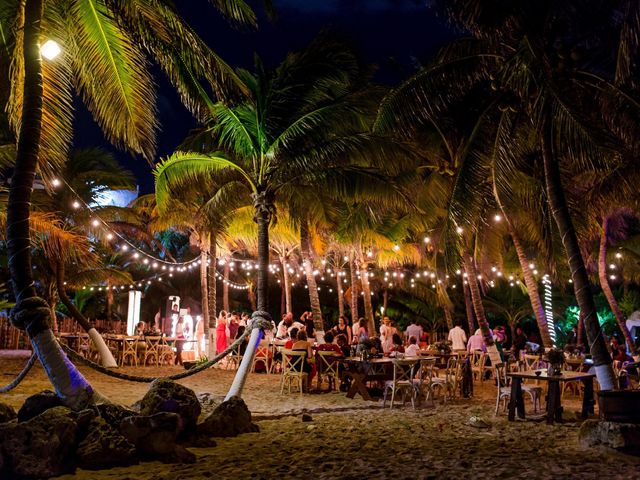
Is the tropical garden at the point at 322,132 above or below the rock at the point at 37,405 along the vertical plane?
above

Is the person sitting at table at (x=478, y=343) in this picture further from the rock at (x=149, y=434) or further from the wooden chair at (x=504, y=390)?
the rock at (x=149, y=434)

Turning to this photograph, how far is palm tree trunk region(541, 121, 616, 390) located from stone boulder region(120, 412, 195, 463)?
516 centimetres

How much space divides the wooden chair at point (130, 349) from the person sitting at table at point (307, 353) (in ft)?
23.1

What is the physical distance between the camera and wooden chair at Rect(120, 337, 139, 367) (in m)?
16.6

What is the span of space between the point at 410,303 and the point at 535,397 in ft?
77.8

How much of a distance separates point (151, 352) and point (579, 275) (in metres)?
13.7

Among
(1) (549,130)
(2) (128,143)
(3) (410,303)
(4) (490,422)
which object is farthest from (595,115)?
(3) (410,303)

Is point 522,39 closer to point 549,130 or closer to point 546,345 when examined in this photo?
point 549,130

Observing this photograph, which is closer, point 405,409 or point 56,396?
point 56,396

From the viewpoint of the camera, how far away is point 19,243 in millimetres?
6008

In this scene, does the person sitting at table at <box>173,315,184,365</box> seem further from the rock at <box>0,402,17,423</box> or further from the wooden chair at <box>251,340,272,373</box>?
the rock at <box>0,402,17,423</box>

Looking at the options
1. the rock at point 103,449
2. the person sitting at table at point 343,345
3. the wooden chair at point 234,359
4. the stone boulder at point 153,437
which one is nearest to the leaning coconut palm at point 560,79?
the stone boulder at point 153,437

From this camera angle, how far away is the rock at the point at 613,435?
5777 millimetres

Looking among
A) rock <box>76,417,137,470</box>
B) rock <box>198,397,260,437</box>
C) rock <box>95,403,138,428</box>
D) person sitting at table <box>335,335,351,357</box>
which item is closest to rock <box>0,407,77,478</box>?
rock <box>76,417,137,470</box>
